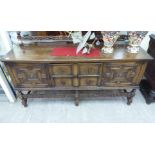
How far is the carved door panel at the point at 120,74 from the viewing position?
140 cm

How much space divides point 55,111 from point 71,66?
0.65m

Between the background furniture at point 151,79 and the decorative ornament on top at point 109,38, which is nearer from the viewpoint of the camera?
the decorative ornament on top at point 109,38

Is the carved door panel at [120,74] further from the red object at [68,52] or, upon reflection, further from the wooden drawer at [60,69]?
the wooden drawer at [60,69]

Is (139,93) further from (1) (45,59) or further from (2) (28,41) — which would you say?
(2) (28,41)

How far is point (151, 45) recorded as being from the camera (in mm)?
1673

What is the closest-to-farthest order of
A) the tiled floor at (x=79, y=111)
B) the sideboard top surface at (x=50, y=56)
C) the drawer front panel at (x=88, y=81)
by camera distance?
1. the sideboard top surface at (x=50, y=56)
2. the drawer front panel at (x=88, y=81)
3. the tiled floor at (x=79, y=111)

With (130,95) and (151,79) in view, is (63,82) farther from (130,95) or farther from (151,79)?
(151,79)

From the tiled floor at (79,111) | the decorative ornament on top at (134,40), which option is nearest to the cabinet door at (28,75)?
the tiled floor at (79,111)

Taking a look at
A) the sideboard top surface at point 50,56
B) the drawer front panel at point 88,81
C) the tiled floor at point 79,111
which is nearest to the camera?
the sideboard top surface at point 50,56

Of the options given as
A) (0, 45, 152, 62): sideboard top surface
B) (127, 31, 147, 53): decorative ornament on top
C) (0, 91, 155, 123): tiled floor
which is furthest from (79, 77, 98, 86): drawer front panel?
(127, 31, 147, 53): decorative ornament on top

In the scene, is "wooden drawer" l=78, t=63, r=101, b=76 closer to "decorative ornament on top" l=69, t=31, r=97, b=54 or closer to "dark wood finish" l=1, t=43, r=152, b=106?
"dark wood finish" l=1, t=43, r=152, b=106

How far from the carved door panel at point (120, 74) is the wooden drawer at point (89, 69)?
7 cm
